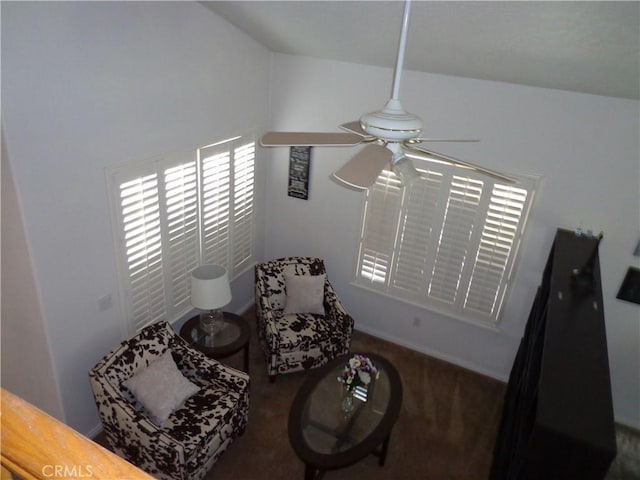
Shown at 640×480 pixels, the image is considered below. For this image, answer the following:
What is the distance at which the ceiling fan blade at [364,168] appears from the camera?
183cm

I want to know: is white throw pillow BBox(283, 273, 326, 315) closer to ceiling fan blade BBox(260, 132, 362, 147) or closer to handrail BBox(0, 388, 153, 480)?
ceiling fan blade BBox(260, 132, 362, 147)

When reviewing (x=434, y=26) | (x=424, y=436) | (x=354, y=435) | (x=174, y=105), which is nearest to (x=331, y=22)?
(x=434, y=26)

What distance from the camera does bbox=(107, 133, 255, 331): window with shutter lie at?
3.67 metres

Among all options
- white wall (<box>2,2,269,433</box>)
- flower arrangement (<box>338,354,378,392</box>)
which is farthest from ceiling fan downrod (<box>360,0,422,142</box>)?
flower arrangement (<box>338,354,378,392</box>)

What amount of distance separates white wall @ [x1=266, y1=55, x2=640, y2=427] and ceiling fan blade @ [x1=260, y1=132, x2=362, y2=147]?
8.29ft

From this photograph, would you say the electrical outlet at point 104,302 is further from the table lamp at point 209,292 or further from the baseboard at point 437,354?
the baseboard at point 437,354

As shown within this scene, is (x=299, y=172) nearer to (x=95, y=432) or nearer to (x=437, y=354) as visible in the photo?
(x=437, y=354)

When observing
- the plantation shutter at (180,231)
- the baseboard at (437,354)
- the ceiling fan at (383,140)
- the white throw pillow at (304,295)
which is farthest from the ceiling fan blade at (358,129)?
the baseboard at (437,354)

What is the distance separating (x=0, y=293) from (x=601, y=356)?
13.1ft

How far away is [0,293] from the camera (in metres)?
3.42

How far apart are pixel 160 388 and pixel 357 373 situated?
1555 mm

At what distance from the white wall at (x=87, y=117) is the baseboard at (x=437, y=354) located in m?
2.86

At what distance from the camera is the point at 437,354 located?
5.23 m

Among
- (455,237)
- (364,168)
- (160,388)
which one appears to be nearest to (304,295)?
(455,237)
